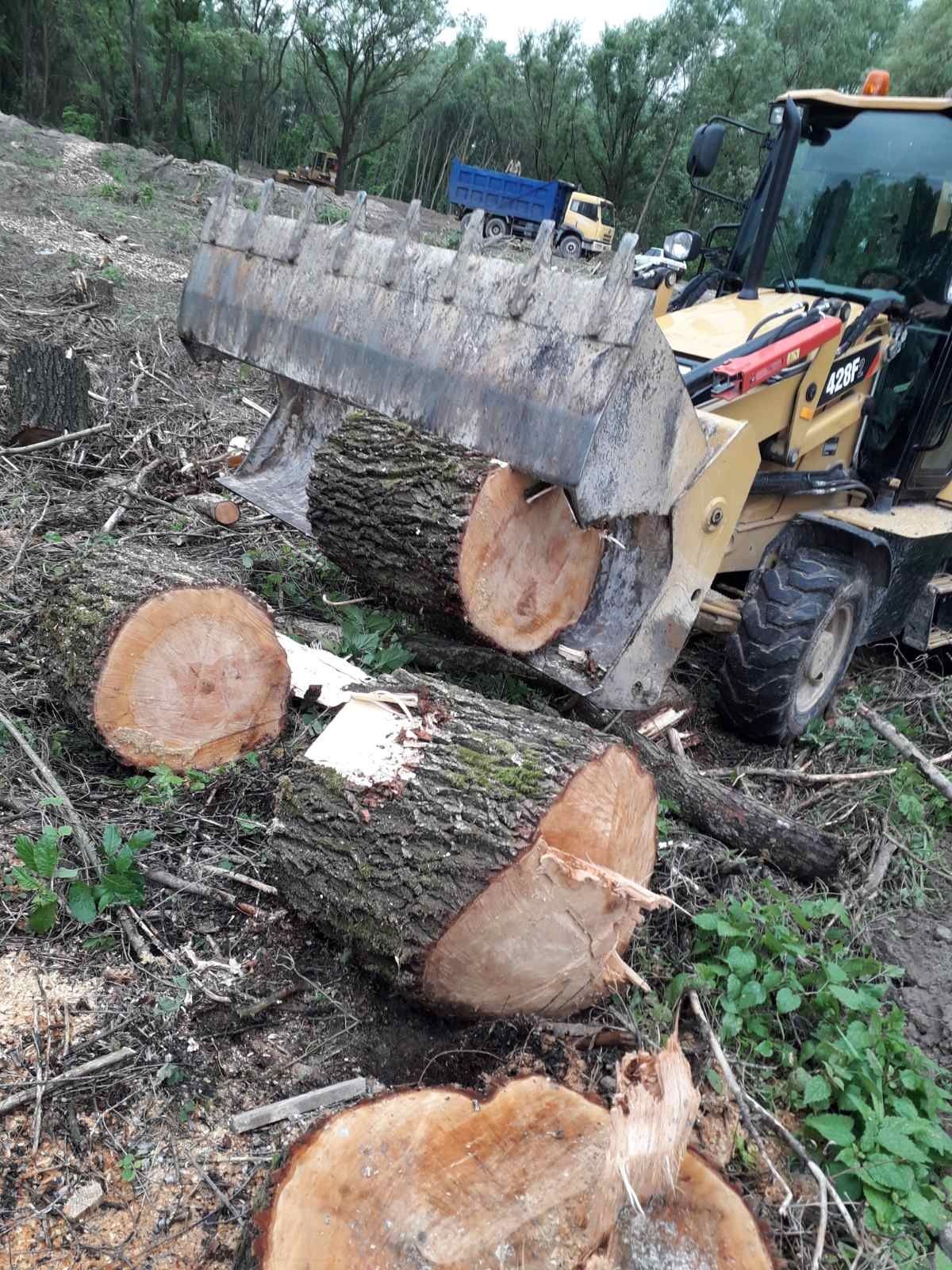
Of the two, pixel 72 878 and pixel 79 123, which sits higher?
pixel 79 123

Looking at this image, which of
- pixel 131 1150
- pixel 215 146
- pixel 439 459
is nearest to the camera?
pixel 131 1150

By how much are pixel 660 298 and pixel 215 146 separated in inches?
1232

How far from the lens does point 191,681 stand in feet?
11.3

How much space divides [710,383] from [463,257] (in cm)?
120

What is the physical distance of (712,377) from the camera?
408 cm

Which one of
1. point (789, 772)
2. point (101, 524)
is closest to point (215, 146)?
point (101, 524)

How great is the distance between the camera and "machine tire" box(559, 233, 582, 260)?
70.8 feet

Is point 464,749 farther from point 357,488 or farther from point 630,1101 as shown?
point 357,488

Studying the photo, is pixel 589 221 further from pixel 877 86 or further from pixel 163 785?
pixel 163 785

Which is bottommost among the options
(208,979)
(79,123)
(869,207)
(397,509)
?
(208,979)

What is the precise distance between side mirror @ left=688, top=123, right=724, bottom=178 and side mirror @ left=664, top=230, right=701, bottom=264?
336 mm

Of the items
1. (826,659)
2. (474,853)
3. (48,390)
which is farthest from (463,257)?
(48,390)

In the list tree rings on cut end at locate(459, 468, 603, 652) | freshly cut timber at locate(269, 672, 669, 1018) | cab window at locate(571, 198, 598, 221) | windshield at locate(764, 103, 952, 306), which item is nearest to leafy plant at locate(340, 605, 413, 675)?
tree rings on cut end at locate(459, 468, 603, 652)

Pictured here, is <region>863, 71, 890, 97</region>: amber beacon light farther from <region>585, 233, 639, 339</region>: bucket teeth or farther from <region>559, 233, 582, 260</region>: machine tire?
<region>559, 233, 582, 260</region>: machine tire
